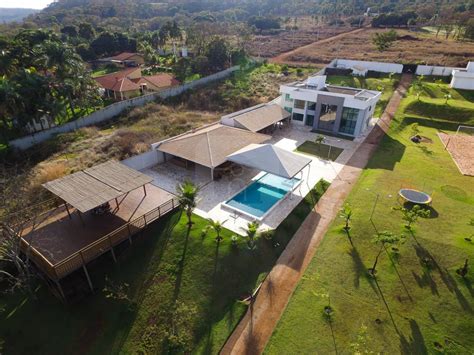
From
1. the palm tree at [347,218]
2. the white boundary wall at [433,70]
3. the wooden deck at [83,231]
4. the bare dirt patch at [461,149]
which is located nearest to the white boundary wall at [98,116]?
the wooden deck at [83,231]

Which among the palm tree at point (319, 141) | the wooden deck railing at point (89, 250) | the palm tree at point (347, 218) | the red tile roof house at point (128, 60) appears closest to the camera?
the wooden deck railing at point (89, 250)

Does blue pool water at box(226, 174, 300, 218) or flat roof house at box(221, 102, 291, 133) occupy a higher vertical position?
flat roof house at box(221, 102, 291, 133)

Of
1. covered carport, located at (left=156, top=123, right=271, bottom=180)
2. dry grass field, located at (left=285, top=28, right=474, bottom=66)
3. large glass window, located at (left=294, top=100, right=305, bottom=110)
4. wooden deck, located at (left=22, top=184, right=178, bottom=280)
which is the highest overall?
dry grass field, located at (left=285, top=28, right=474, bottom=66)

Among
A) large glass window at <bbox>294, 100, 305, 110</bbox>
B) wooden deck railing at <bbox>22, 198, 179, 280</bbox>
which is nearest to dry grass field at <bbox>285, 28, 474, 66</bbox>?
large glass window at <bbox>294, 100, 305, 110</bbox>

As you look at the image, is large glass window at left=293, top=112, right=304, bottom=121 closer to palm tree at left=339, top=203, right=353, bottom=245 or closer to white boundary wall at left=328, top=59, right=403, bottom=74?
palm tree at left=339, top=203, right=353, bottom=245

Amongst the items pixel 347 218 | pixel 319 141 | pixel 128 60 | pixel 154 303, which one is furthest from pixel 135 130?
pixel 128 60

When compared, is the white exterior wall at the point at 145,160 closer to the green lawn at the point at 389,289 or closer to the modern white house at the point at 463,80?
the green lawn at the point at 389,289
